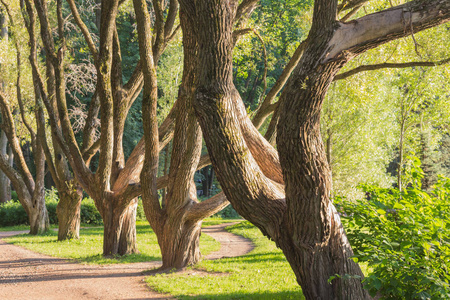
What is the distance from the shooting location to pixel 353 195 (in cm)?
2162

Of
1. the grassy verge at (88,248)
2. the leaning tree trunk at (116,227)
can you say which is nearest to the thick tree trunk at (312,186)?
the grassy verge at (88,248)

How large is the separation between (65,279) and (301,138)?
5943mm

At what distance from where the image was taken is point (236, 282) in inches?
309

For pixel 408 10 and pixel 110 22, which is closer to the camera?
pixel 408 10

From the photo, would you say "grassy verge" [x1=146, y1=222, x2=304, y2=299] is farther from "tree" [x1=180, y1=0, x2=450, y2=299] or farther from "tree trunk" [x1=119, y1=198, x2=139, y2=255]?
"tree trunk" [x1=119, y1=198, x2=139, y2=255]

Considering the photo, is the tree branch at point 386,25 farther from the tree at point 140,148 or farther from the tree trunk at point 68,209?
the tree trunk at point 68,209

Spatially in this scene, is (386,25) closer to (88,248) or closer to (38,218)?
(88,248)

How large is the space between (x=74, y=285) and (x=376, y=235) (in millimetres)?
5379

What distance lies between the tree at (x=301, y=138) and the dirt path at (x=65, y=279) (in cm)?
296

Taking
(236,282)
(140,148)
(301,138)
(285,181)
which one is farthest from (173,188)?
(301,138)

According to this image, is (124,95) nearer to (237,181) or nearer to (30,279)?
(30,279)

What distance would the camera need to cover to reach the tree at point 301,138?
415cm

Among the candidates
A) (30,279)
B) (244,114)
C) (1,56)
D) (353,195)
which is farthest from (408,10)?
(353,195)

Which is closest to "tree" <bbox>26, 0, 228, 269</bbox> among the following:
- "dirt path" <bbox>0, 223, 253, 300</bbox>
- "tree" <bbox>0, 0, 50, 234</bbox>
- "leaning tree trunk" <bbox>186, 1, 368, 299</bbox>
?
"dirt path" <bbox>0, 223, 253, 300</bbox>
